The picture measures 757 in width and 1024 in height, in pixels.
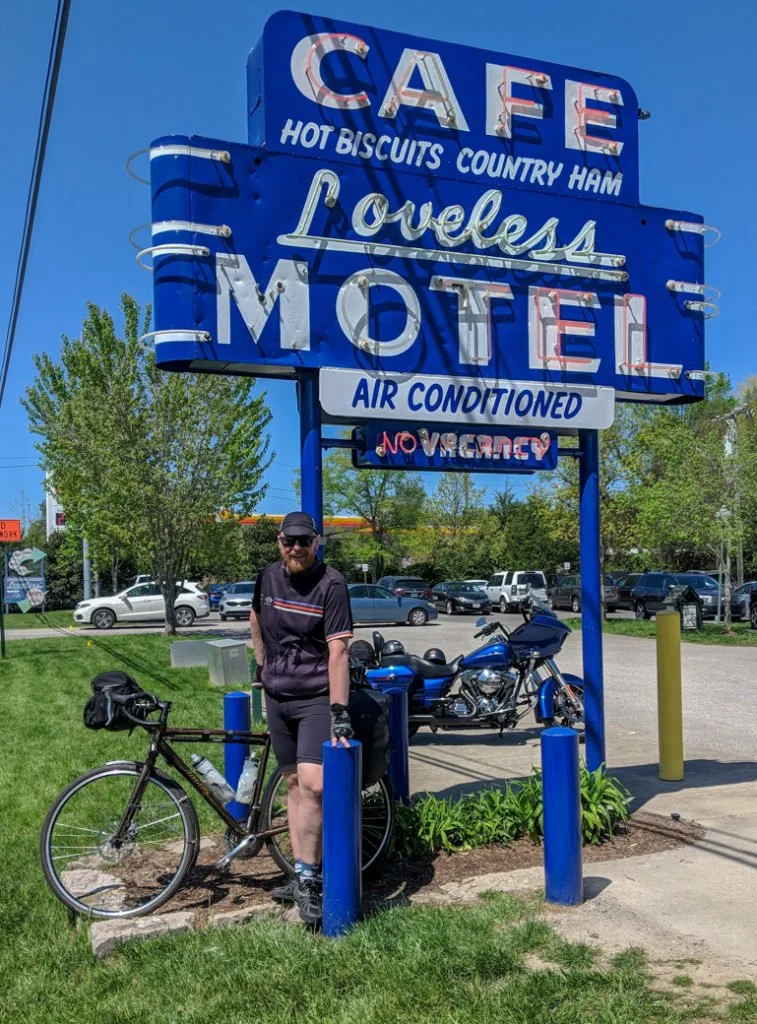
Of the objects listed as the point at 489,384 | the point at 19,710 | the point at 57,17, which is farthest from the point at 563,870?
the point at 19,710

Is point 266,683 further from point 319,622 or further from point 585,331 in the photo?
point 585,331

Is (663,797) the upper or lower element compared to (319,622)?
lower

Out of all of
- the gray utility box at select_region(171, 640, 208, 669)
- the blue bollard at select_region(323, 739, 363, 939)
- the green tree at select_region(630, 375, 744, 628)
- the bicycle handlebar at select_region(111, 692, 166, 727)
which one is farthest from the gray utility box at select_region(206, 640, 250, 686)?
the green tree at select_region(630, 375, 744, 628)

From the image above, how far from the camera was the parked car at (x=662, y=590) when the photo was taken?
31172 mm

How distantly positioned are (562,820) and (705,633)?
20.7 meters

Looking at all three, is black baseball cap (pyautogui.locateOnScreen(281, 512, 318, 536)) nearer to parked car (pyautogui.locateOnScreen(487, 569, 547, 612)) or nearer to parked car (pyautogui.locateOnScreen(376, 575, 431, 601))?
parked car (pyautogui.locateOnScreen(487, 569, 547, 612))

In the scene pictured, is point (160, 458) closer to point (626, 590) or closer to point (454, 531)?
point (626, 590)

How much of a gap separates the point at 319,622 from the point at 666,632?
381 centimetres

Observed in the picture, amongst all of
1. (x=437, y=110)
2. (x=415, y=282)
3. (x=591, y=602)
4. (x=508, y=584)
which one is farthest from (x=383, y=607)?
(x=437, y=110)

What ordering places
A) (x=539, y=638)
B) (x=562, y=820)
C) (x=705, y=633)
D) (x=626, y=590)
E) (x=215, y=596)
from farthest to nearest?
(x=215, y=596), (x=626, y=590), (x=705, y=633), (x=539, y=638), (x=562, y=820)

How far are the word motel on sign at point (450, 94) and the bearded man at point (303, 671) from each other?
2956mm

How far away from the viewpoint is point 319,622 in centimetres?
480

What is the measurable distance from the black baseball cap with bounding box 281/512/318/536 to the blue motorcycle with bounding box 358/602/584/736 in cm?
459

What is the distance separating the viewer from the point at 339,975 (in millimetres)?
3977
